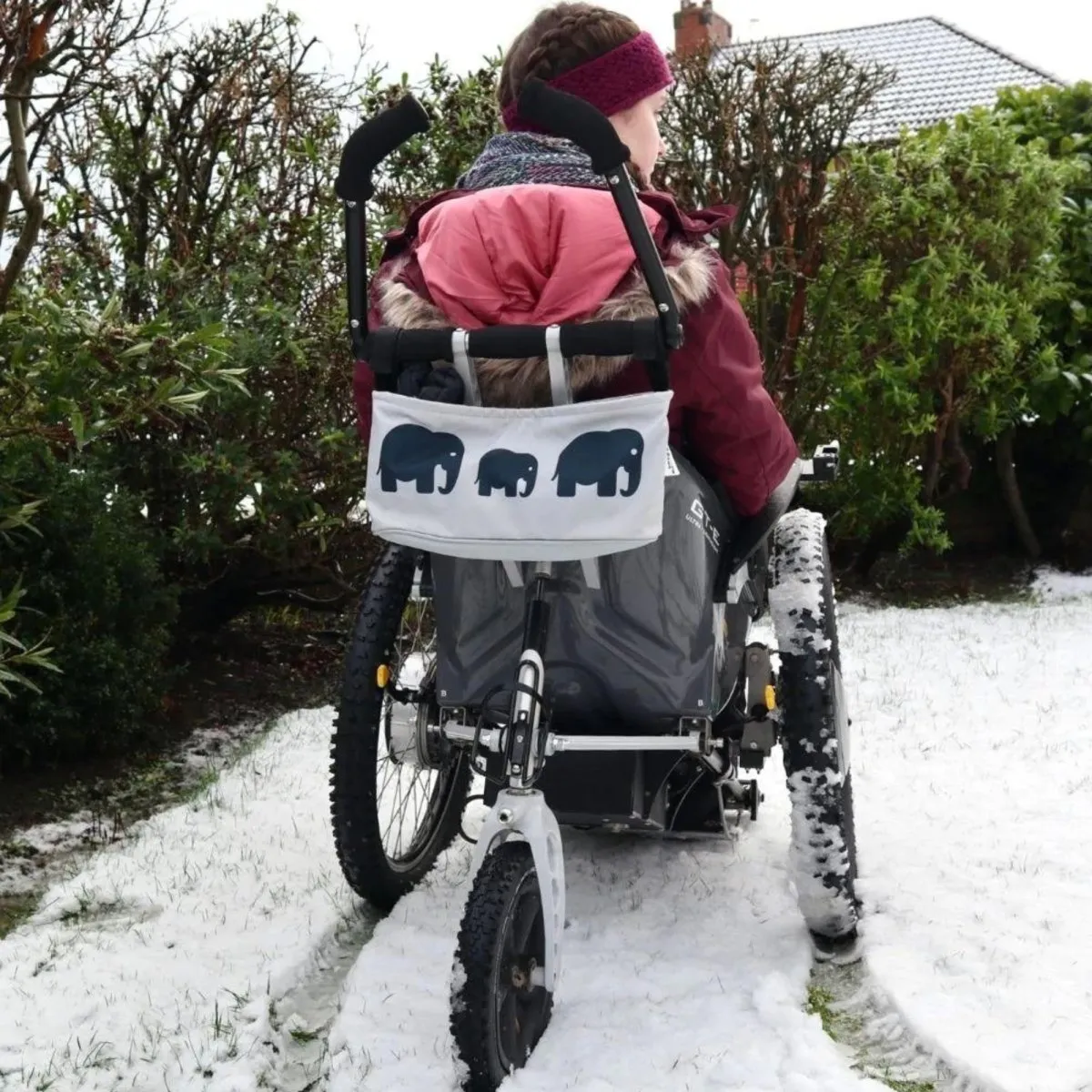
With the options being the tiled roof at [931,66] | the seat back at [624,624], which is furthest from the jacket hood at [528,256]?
the tiled roof at [931,66]

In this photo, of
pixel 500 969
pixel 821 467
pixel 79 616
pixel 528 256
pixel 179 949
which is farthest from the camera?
pixel 79 616

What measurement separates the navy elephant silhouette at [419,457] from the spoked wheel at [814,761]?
38.3 inches

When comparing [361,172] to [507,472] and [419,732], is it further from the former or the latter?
[419,732]

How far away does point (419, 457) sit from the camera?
7.99 feet

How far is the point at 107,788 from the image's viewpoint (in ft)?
15.3

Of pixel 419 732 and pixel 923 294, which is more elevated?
pixel 923 294

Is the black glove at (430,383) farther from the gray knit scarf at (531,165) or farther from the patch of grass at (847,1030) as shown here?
the patch of grass at (847,1030)

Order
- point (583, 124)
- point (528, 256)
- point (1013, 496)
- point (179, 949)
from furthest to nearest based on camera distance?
point (1013, 496)
point (179, 949)
point (528, 256)
point (583, 124)

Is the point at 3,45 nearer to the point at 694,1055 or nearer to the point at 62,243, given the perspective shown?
the point at 62,243

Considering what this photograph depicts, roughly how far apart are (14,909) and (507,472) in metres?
2.13

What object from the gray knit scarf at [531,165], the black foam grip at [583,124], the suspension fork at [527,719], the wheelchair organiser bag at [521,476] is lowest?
the suspension fork at [527,719]

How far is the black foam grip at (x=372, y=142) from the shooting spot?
2.44 metres

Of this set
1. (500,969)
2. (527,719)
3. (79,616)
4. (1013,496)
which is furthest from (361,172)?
(1013,496)

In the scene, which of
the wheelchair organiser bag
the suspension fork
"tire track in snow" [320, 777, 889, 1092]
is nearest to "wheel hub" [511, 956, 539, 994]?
"tire track in snow" [320, 777, 889, 1092]
